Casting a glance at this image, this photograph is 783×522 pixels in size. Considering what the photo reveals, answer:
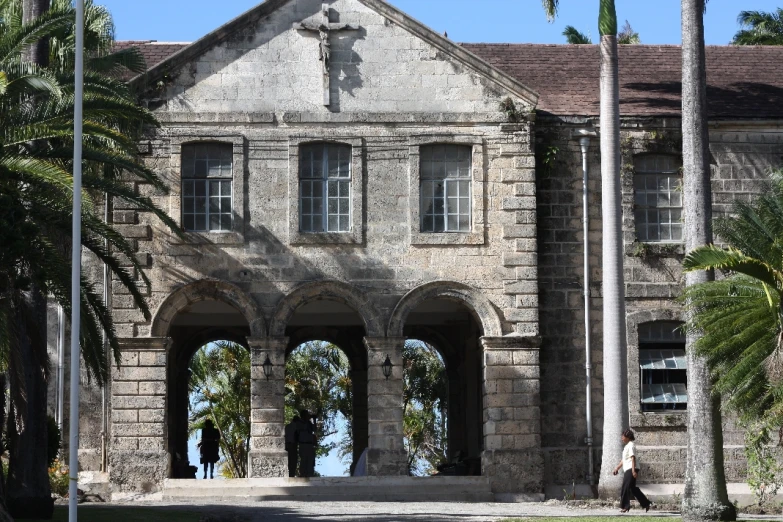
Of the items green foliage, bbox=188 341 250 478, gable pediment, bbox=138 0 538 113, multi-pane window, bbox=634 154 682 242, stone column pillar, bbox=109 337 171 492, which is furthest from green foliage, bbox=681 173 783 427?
green foliage, bbox=188 341 250 478

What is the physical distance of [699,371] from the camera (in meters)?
21.4

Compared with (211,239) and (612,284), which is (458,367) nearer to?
(612,284)

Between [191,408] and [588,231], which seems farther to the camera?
[191,408]

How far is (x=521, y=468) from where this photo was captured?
27.8 meters

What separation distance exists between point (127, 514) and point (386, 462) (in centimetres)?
683

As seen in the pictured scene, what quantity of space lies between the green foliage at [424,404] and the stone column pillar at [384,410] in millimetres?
17680

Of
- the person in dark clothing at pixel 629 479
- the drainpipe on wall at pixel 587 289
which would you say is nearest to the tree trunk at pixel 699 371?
the person in dark clothing at pixel 629 479

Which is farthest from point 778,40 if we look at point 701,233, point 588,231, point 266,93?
point 701,233

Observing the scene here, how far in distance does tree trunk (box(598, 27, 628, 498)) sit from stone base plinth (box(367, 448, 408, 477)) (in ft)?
12.4

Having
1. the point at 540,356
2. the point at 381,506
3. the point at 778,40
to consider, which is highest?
the point at 778,40

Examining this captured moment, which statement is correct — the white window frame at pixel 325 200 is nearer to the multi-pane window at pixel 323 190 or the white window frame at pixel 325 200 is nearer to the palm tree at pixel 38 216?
the multi-pane window at pixel 323 190

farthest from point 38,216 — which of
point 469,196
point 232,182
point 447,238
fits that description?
point 469,196

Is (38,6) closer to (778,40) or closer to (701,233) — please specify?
(701,233)

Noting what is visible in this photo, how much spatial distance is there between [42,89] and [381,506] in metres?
9.27
